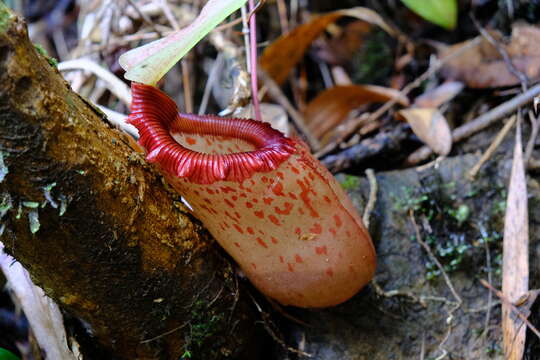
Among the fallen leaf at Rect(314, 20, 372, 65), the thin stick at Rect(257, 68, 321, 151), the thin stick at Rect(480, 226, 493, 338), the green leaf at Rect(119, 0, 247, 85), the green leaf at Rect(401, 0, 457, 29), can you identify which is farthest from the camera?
the fallen leaf at Rect(314, 20, 372, 65)

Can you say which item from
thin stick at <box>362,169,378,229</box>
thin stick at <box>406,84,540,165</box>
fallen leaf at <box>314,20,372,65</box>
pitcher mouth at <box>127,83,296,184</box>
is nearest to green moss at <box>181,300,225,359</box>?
pitcher mouth at <box>127,83,296,184</box>

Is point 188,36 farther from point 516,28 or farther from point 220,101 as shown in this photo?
point 516,28

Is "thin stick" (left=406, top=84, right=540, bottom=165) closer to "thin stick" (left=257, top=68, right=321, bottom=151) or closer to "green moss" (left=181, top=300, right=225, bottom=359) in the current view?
"thin stick" (left=257, top=68, right=321, bottom=151)

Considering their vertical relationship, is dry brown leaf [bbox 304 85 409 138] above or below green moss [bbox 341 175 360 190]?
above

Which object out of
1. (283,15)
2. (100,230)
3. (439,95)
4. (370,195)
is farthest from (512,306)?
(283,15)

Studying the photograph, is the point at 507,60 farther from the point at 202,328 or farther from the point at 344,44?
the point at 202,328

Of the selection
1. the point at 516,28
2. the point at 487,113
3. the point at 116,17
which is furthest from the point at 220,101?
the point at 516,28

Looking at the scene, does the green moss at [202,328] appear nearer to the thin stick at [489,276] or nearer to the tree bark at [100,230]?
the tree bark at [100,230]
